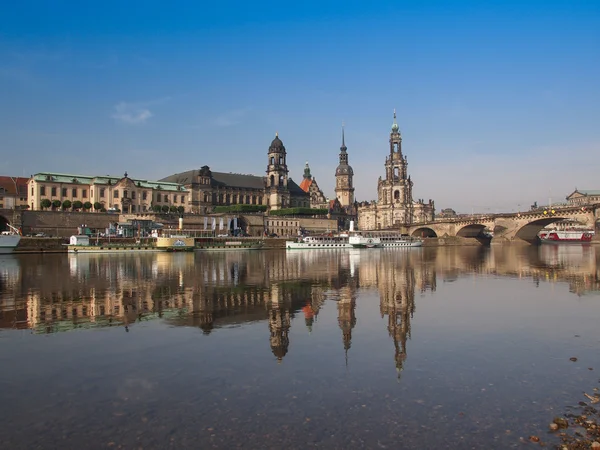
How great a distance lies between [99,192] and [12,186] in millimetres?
17379

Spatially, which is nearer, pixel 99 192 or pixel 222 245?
pixel 222 245

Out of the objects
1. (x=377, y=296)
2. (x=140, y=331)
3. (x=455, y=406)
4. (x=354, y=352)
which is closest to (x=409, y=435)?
(x=455, y=406)

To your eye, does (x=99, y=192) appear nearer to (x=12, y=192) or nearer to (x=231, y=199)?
(x=12, y=192)

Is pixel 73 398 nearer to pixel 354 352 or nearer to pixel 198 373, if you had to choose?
pixel 198 373

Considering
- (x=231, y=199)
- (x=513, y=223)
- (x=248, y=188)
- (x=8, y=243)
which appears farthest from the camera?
(x=248, y=188)

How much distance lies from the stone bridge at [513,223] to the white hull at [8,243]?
79.0 m

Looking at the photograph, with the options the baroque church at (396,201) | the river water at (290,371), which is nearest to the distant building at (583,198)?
the baroque church at (396,201)

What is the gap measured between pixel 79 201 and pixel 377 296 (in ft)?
269

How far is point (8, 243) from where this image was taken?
6097 centimetres

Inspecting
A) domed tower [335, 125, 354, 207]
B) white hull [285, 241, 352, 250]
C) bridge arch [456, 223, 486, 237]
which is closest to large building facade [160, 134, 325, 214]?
domed tower [335, 125, 354, 207]

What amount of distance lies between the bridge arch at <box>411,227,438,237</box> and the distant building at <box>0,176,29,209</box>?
87.1 m

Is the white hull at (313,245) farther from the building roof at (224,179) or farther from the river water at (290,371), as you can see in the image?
the river water at (290,371)

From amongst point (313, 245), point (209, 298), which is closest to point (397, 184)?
point (313, 245)

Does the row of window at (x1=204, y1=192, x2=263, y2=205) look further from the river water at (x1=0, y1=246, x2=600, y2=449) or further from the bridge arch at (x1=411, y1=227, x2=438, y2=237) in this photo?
the river water at (x1=0, y1=246, x2=600, y2=449)
